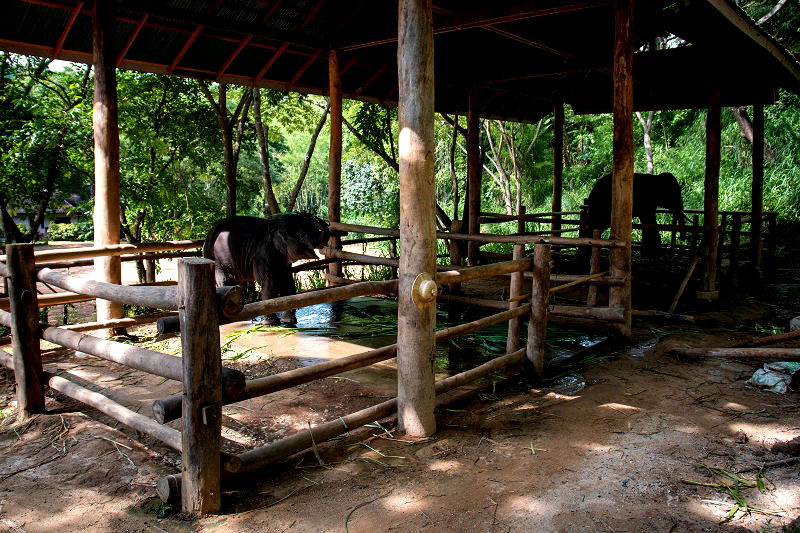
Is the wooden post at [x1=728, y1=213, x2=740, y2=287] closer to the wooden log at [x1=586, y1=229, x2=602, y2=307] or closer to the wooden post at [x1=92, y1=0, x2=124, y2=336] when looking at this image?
the wooden log at [x1=586, y1=229, x2=602, y2=307]

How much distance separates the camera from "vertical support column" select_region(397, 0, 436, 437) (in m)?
3.59

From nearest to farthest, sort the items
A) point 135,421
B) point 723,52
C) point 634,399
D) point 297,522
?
1. point 297,522
2. point 135,421
3. point 634,399
4. point 723,52

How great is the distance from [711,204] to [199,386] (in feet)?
25.3

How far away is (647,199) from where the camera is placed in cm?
1172

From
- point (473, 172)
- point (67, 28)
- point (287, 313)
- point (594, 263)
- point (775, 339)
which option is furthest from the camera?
point (473, 172)

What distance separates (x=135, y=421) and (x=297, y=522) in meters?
1.21

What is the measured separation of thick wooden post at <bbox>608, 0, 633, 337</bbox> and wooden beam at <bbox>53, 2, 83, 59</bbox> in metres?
5.37

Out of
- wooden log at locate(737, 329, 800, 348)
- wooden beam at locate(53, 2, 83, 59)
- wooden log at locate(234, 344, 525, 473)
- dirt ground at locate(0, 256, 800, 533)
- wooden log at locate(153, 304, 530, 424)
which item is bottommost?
dirt ground at locate(0, 256, 800, 533)

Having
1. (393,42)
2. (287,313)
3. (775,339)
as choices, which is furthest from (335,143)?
(775,339)

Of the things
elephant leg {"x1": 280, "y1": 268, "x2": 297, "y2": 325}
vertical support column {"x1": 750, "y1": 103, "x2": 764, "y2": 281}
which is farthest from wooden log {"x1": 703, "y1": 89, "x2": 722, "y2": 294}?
elephant leg {"x1": 280, "y1": 268, "x2": 297, "y2": 325}

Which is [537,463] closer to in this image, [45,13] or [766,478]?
[766,478]

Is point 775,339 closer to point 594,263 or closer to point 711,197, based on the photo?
point 594,263

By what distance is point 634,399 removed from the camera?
4586mm

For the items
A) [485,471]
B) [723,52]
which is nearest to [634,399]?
[485,471]
